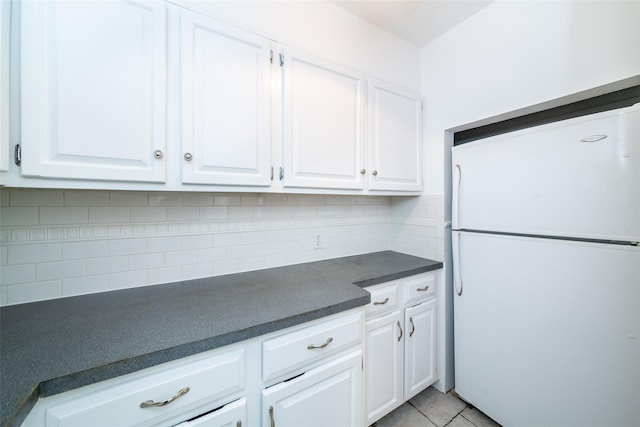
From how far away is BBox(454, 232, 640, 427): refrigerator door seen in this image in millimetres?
1047

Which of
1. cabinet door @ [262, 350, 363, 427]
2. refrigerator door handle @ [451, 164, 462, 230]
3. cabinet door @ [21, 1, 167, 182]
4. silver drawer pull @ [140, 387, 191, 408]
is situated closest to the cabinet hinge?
cabinet door @ [21, 1, 167, 182]

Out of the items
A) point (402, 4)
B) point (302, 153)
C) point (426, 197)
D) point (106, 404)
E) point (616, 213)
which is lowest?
point (106, 404)

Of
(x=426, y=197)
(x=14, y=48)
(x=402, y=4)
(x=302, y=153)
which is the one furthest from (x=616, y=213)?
(x=14, y=48)

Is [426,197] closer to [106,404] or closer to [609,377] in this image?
[609,377]

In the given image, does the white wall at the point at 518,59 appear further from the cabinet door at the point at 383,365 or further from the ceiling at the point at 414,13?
the cabinet door at the point at 383,365

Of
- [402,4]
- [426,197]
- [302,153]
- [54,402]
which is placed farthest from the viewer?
[426,197]

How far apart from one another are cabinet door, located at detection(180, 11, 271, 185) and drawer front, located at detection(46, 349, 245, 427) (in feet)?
2.42

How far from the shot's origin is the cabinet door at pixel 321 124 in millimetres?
1352

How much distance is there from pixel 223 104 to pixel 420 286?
1.61 m

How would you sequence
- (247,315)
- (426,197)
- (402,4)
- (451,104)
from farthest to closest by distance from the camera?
1. (426,197)
2. (451,104)
3. (402,4)
4. (247,315)

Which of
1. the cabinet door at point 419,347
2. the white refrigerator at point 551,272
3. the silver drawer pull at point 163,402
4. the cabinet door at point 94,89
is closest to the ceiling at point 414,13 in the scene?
the white refrigerator at point 551,272

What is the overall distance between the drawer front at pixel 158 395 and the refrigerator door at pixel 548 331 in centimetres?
148

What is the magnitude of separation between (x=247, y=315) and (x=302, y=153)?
0.88 meters

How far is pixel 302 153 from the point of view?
4.56 ft
